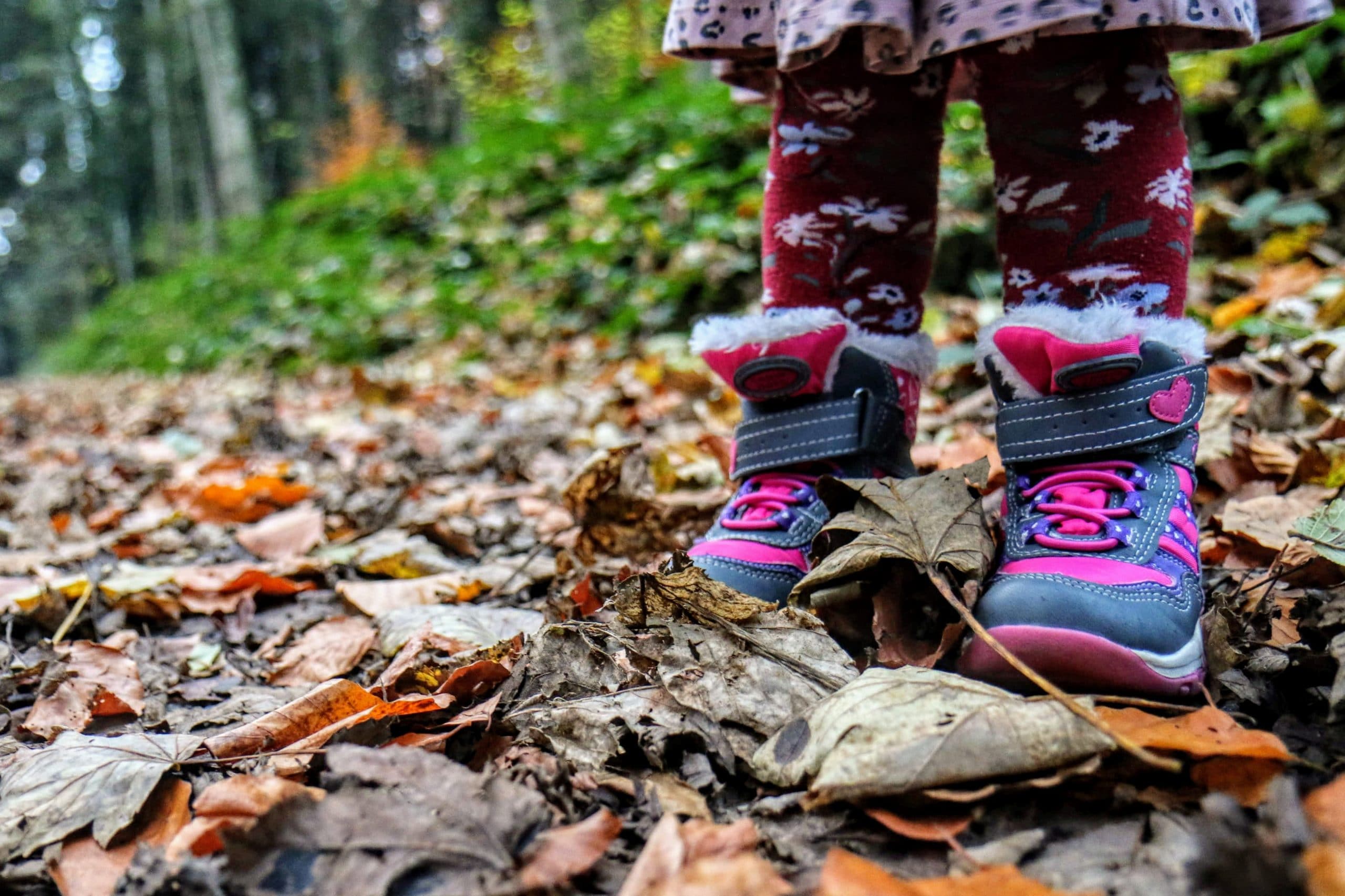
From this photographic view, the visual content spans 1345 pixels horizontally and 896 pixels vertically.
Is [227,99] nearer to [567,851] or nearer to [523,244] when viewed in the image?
[523,244]

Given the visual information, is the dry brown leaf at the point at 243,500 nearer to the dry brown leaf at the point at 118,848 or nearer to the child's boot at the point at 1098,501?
the dry brown leaf at the point at 118,848

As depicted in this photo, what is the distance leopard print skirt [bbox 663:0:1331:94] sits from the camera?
34.7 inches

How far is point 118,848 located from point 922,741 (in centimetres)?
67

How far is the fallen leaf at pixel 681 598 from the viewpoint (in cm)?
90

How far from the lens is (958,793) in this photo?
0.66 meters

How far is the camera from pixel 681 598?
0.93 meters

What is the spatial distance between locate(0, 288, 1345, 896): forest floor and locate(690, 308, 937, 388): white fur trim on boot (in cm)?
21

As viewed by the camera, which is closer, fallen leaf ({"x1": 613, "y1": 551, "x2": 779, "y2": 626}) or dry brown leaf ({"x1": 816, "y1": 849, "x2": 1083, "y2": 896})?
dry brown leaf ({"x1": 816, "y1": 849, "x2": 1083, "y2": 896})

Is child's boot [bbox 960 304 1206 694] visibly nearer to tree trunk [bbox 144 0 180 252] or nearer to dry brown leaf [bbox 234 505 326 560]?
dry brown leaf [bbox 234 505 326 560]

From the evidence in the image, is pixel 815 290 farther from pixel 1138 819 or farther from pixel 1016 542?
pixel 1138 819

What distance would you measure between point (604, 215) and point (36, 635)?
414 centimetres

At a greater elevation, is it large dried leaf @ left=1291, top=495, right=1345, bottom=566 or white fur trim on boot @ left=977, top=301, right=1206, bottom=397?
white fur trim on boot @ left=977, top=301, right=1206, bottom=397

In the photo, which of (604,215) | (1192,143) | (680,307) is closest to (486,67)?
(604,215)

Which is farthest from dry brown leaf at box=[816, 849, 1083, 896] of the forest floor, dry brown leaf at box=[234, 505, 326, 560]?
dry brown leaf at box=[234, 505, 326, 560]
